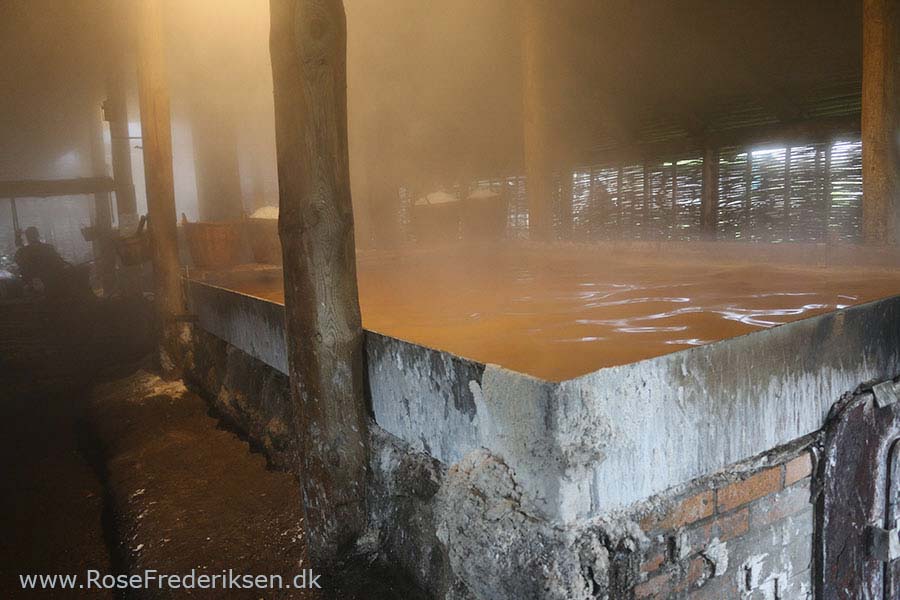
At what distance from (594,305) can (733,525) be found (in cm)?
155

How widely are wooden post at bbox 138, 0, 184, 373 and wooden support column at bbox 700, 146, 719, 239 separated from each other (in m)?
6.73

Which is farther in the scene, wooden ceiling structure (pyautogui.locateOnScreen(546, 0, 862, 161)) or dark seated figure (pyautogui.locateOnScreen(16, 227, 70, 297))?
dark seated figure (pyautogui.locateOnScreen(16, 227, 70, 297))

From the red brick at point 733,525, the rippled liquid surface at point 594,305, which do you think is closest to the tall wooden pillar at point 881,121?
the rippled liquid surface at point 594,305

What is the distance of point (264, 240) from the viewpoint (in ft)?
23.3

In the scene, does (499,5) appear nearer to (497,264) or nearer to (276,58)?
(497,264)

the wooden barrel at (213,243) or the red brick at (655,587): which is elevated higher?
the wooden barrel at (213,243)

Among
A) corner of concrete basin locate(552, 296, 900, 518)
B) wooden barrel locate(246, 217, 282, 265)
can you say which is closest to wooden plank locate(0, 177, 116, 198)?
wooden barrel locate(246, 217, 282, 265)

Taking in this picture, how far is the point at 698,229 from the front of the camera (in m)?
8.30

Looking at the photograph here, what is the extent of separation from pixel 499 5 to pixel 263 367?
26.0ft

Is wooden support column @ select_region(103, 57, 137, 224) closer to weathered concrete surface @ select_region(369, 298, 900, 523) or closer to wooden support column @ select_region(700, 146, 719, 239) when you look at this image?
wooden support column @ select_region(700, 146, 719, 239)

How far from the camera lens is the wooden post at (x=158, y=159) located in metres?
5.91

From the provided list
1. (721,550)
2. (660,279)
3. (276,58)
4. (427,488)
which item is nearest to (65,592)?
(427,488)

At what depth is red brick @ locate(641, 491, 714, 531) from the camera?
181 cm

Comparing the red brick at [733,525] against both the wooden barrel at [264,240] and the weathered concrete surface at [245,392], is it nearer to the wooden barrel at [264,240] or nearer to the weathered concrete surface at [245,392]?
the weathered concrete surface at [245,392]
